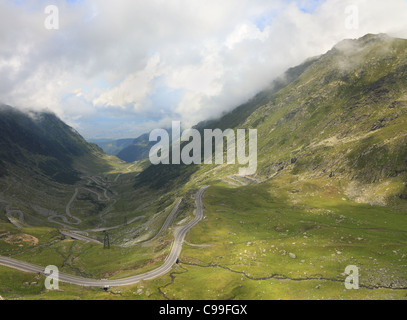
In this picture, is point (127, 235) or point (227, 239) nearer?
point (227, 239)

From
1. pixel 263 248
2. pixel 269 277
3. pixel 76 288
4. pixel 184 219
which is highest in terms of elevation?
pixel 184 219

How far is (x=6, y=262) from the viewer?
106250 millimetres

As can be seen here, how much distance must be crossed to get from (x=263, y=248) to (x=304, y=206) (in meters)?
68.9

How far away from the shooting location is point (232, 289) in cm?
6912

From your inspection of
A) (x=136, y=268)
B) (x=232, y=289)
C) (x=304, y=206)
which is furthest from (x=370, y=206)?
(x=136, y=268)

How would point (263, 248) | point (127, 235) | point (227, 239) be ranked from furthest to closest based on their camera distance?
point (127, 235) → point (227, 239) → point (263, 248)

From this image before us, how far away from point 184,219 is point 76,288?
236 ft

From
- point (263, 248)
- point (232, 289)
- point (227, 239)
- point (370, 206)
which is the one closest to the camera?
point (232, 289)

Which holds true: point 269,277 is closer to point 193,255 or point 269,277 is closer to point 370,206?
point 193,255

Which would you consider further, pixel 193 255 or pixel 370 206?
pixel 370 206

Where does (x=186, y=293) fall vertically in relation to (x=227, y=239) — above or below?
below

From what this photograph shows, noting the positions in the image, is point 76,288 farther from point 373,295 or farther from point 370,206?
point 370,206

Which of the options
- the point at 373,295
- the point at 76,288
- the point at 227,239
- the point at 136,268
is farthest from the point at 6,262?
the point at 373,295

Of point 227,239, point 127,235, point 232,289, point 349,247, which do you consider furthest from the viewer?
point 127,235
